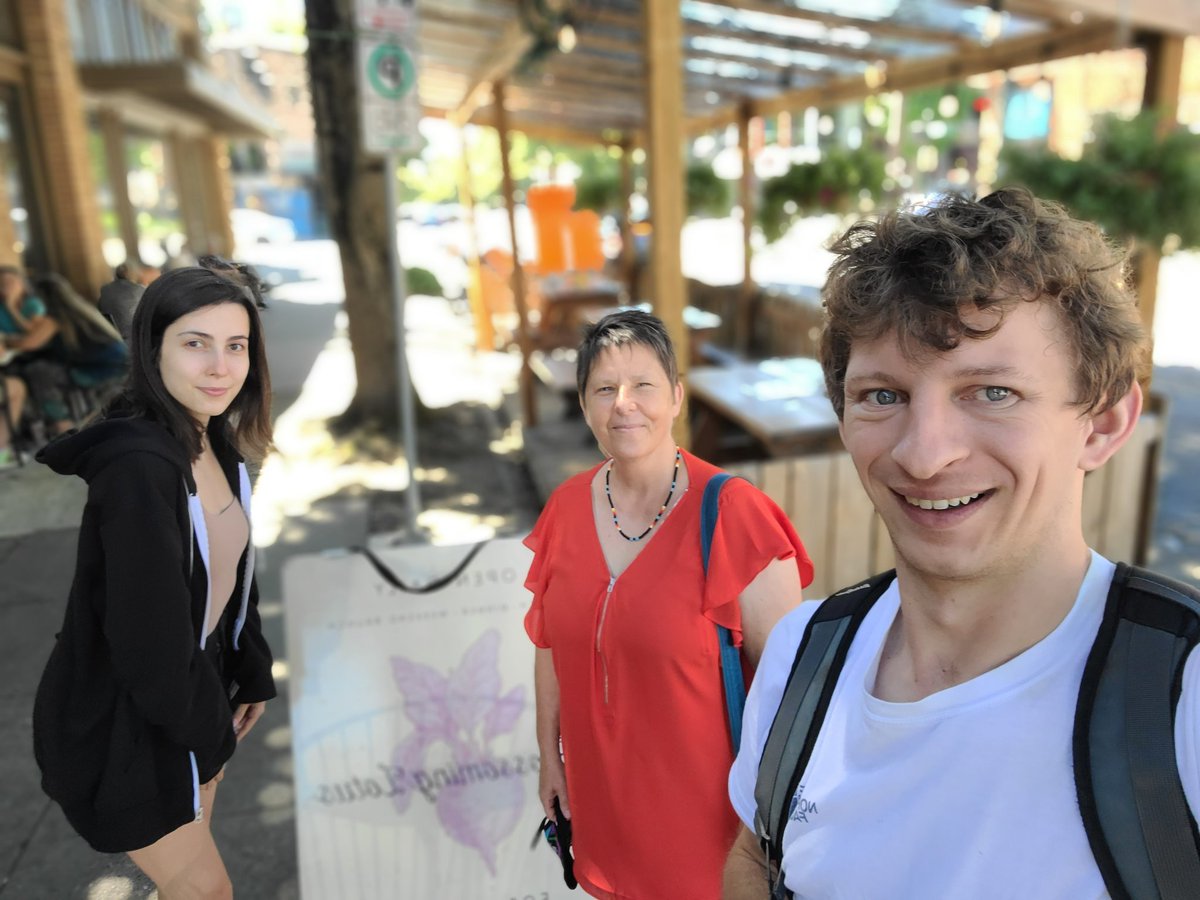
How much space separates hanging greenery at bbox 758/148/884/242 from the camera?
267 inches

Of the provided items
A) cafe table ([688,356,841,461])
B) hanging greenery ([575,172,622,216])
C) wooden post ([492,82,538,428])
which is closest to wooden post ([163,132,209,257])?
hanging greenery ([575,172,622,216])

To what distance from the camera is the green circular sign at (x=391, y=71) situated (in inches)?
159

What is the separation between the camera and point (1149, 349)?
1.09 metres

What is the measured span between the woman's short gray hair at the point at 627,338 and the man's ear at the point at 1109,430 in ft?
2.47

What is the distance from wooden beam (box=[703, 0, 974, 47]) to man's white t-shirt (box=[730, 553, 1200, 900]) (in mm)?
4644

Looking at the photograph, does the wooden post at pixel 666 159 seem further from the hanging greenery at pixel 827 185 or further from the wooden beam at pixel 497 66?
the hanging greenery at pixel 827 185

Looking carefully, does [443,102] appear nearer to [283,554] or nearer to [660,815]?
[283,554]

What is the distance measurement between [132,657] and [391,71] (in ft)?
11.5

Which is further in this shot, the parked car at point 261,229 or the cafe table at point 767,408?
the parked car at point 261,229

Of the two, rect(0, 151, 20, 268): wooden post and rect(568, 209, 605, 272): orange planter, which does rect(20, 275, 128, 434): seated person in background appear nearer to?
rect(0, 151, 20, 268): wooden post

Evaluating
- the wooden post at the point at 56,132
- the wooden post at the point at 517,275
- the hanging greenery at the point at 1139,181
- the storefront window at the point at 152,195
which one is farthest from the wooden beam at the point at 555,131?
the hanging greenery at the point at 1139,181

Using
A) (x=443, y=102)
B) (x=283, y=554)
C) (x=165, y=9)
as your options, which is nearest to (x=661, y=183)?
(x=283, y=554)

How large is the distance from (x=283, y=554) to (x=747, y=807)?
3.92 metres

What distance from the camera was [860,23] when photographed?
5262mm
